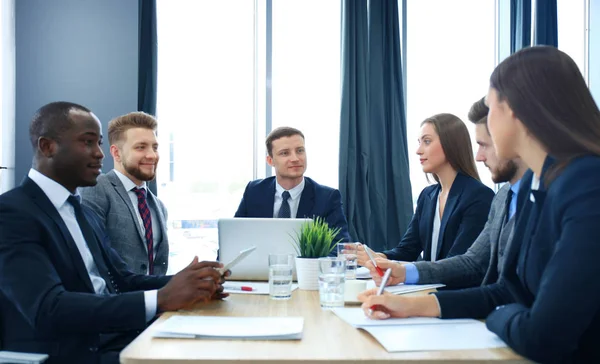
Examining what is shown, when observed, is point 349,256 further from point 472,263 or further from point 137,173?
point 137,173

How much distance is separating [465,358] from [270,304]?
0.77 metres

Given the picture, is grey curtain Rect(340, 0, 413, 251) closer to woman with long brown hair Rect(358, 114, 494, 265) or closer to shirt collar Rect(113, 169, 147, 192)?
woman with long brown hair Rect(358, 114, 494, 265)

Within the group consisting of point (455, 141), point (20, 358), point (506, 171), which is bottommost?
point (20, 358)

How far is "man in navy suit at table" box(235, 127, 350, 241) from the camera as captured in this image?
329 cm

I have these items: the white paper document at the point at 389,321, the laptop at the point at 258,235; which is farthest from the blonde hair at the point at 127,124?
the white paper document at the point at 389,321

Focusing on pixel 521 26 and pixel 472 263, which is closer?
pixel 472 263

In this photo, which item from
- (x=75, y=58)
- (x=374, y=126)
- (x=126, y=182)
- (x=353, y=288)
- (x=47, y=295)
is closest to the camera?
(x=47, y=295)

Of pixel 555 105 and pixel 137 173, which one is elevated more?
pixel 555 105

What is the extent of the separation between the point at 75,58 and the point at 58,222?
8.35 feet

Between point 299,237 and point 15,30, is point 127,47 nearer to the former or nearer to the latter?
point 15,30

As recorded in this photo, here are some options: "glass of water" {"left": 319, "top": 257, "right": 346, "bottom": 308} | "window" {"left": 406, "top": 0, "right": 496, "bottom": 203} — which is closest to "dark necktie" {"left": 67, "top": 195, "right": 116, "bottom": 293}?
"glass of water" {"left": 319, "top": 257, "right": 346, "bottom": 308}

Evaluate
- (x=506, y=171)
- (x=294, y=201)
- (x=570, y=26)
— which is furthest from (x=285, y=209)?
(x=570, y=26)

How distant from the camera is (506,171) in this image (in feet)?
7.79

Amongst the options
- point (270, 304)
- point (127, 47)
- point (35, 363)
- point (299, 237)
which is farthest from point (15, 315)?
point (127, 47)
